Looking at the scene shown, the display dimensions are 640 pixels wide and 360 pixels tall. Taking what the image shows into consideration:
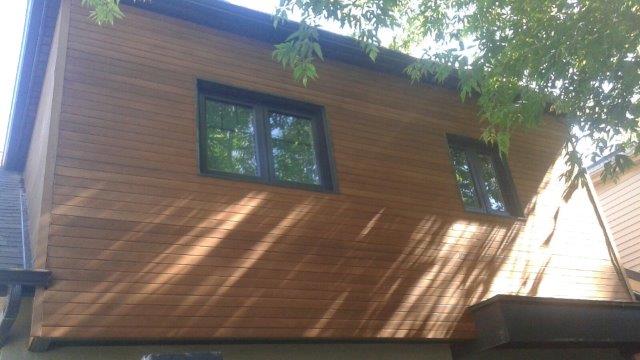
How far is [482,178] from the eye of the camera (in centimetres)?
830

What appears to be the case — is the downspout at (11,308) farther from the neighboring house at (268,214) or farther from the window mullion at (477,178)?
the window mullion at (477,178)

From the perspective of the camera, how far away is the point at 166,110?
5.96 meters

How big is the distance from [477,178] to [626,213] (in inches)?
270

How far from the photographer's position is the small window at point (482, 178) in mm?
7965

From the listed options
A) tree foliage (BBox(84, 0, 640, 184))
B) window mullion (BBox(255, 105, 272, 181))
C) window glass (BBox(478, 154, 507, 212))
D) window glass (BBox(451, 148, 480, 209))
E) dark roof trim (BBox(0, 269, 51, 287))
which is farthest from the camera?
window glass (BBox(478, 154, 507, 212))

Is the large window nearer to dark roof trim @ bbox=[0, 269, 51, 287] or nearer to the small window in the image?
dark roof trim @ bbox=[0, 269, 51, 287]

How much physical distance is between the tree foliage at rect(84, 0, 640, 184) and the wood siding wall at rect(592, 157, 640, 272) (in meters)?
7.26

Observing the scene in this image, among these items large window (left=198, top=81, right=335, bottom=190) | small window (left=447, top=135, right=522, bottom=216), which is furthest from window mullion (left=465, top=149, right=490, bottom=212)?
large window (left=198, top=81, right=335, bottom=190)

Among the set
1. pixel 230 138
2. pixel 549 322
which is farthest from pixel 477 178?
pixel 230 138

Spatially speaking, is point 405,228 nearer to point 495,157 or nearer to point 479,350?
point 479,350

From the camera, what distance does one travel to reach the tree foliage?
5.52 meters

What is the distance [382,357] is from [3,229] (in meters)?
4.45

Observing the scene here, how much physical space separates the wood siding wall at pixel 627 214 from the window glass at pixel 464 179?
6.23 meters

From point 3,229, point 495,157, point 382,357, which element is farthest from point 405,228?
point 3,229
